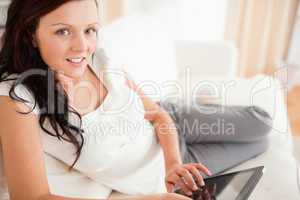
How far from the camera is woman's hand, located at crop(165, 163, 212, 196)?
96 cm

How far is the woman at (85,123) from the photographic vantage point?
86cm

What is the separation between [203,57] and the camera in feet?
6.57

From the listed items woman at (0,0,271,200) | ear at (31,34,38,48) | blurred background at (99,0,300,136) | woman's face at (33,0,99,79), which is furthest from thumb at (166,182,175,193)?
blurred background at (99,0,300,136)

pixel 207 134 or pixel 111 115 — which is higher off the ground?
pixel 111 115

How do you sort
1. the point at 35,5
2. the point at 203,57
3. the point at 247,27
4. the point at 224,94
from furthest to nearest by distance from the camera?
the point at 247,27, the point at 203,57, the point at 224,94, the point at 35,5

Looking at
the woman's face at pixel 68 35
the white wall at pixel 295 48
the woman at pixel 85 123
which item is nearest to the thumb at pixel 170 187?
the woman at pixel 85 123

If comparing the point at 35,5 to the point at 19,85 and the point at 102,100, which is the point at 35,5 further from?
the point at 102,100

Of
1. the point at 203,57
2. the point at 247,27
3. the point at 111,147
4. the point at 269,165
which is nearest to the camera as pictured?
the point at 111,147

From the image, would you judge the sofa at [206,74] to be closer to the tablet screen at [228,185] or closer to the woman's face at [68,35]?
the tablet screen at [228,185]

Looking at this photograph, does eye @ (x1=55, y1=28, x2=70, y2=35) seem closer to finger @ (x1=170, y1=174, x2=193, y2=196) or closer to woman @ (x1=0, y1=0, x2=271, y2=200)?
woman @ (x1=0, y1=0, x2=271, y2=200)

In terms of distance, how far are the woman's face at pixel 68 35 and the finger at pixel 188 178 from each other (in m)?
0.38

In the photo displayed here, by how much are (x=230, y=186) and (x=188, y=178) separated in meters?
0.11

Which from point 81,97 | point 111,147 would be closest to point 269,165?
point 111,147

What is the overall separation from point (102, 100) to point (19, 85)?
29cm
